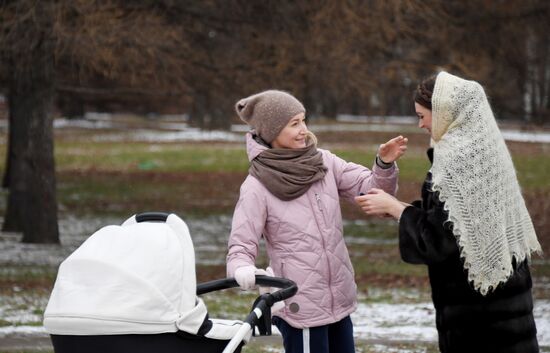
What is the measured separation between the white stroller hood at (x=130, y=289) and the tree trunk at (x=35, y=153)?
10.1 metres

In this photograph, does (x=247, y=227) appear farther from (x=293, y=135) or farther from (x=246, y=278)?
(x=293, y=135)

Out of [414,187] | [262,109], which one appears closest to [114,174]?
[414,187]

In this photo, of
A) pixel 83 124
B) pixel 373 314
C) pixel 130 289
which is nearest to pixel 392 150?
pixel 130 289

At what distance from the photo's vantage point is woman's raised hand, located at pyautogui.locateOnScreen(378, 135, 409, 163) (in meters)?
5.00

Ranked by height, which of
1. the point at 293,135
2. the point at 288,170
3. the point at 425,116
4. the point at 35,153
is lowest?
the point at 35,153

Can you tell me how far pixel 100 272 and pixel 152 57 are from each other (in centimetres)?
A: 949

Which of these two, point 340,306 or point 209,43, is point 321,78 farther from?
point 340,306

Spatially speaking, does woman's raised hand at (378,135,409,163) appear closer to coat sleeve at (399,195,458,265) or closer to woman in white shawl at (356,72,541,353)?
woman in white shawl at (356,72,541,353)

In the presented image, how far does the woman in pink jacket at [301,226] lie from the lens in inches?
194

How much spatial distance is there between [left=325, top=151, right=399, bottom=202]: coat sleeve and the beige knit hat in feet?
0.85

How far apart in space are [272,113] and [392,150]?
21.8 inches

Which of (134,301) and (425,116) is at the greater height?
(425,116)

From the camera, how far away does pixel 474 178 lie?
168 inches

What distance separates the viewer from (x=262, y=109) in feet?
16.9
